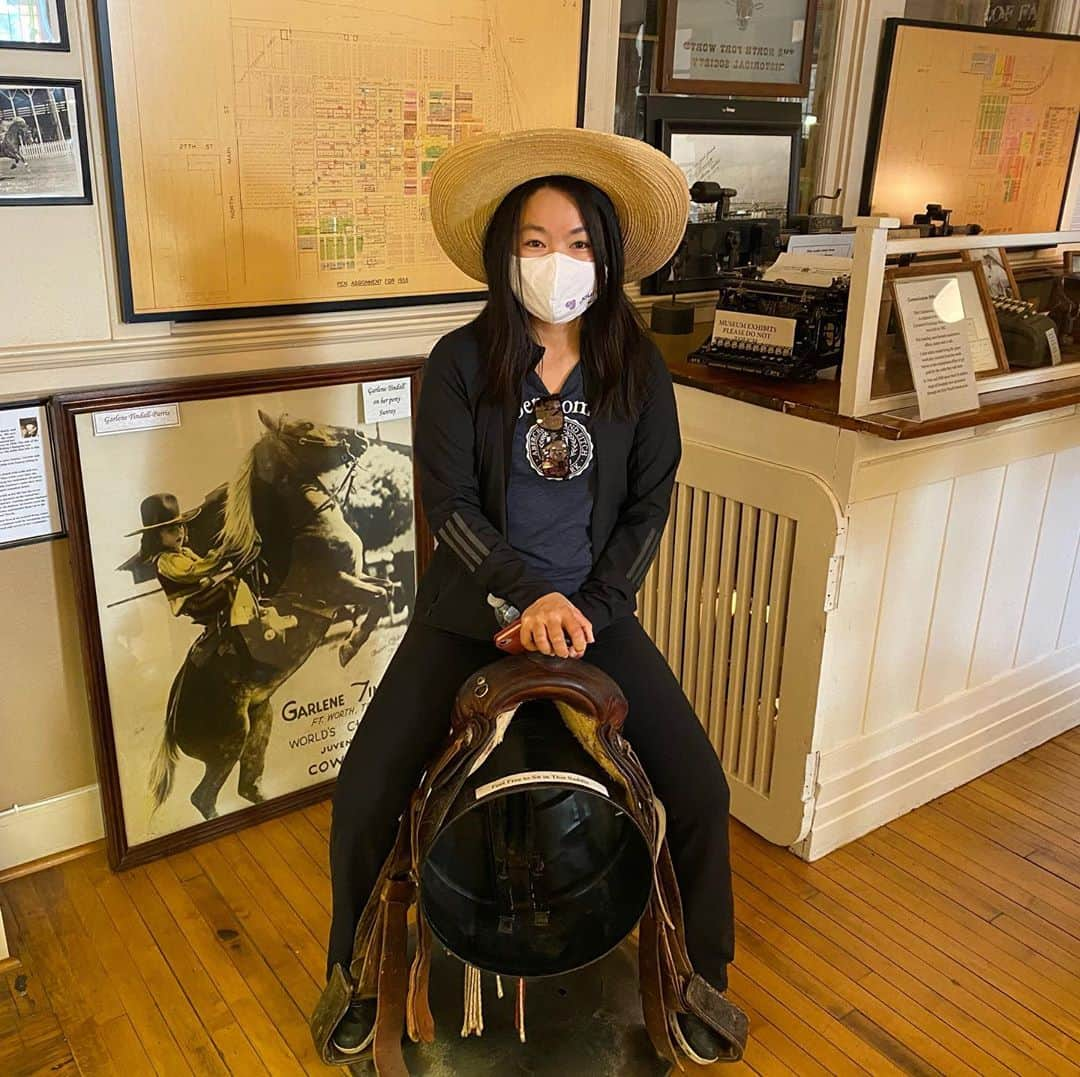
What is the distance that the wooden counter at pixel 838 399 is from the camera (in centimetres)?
204

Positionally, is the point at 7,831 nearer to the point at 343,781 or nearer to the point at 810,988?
the point at 343,781

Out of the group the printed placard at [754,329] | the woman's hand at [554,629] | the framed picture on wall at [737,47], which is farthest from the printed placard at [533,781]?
the framed picture on wall at [737,47]

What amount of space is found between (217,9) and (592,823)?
1.55 m

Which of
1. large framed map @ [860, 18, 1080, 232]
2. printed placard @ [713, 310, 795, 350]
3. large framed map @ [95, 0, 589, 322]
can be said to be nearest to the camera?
large framed map @ [95, 0, 589, 322]

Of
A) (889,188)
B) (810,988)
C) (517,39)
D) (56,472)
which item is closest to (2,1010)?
(56,472)

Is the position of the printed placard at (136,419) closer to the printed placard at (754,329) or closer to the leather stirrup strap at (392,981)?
the leather stirrup strap at (392,981)

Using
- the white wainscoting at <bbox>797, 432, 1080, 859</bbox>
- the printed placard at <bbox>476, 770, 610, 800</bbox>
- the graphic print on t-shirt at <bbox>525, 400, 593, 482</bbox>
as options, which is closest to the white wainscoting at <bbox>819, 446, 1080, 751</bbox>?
the white wainscoting at <bbox>797, 432, 1080, 859</bbox>

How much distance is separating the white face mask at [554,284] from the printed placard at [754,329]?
0.69 metres

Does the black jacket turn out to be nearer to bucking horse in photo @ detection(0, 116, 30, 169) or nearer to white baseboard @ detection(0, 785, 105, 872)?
bucking horse in photo @ detection(0, 116, 30, 169)

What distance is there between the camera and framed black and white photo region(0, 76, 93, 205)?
1822 millimetres

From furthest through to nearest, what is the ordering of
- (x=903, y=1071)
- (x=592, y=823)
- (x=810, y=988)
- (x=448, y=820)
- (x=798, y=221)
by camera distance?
(x=798, y=221) < (x=810, y=988) < (x=903, y=1071) < (x=592, y=823) < (x=448, y=820)

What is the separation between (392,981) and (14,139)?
1.51m

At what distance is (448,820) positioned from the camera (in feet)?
4.86

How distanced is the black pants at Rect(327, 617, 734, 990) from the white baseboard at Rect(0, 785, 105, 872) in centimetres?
81
